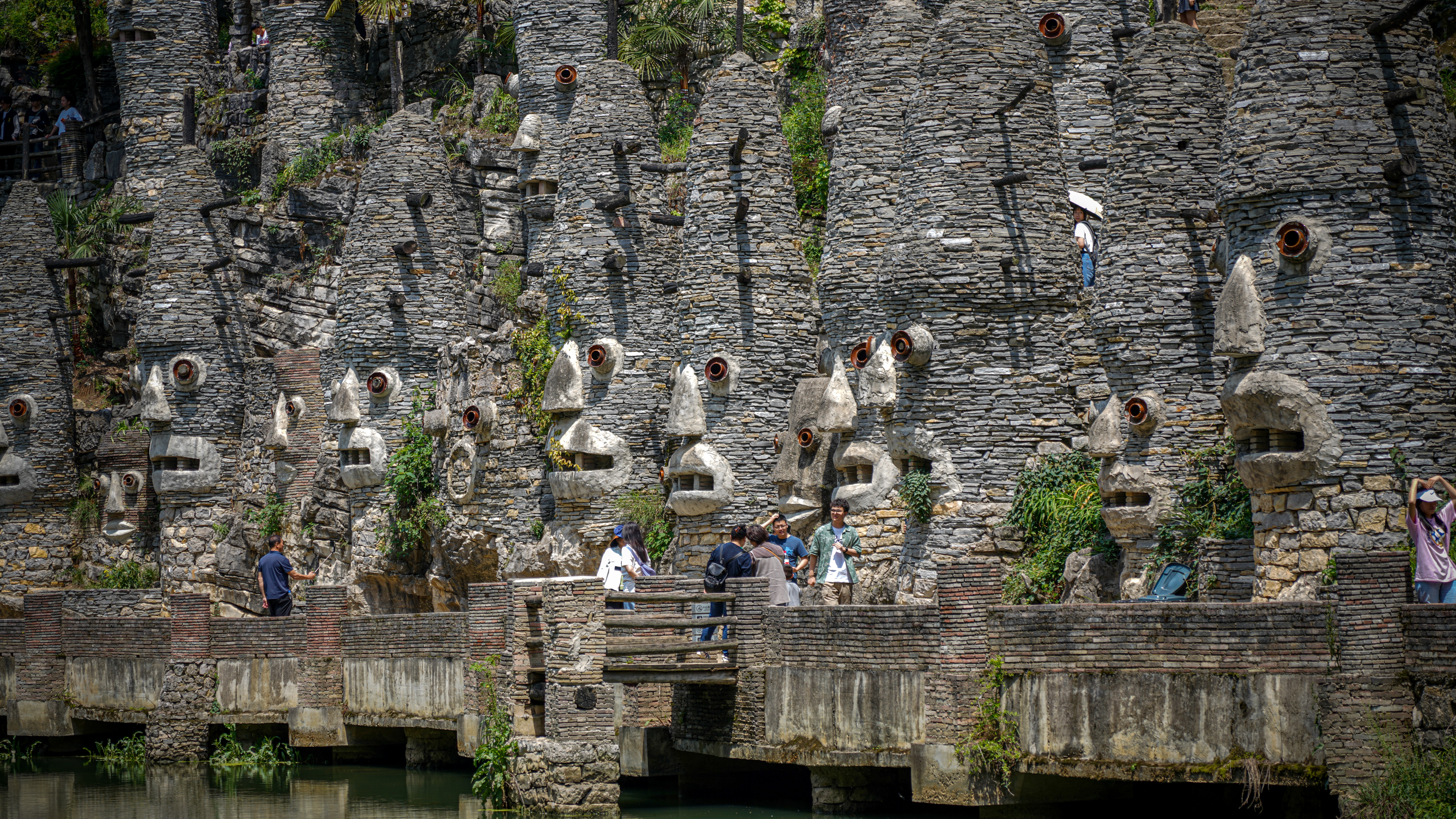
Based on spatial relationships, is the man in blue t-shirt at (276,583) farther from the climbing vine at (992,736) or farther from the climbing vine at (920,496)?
the climbing vine at (992,736)

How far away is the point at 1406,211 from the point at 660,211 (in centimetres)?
1348

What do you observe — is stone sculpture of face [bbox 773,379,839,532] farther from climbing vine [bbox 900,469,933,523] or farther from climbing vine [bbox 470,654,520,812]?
climbing vine [bbox 470,654,520,812]

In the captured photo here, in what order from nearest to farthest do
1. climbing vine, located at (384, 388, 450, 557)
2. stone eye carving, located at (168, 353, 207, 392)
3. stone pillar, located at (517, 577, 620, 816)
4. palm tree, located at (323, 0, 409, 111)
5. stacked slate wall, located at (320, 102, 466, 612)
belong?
stone pillar, located at (517, 577, 620, 816) < climbing vine, located at (384, 388, 450, 557) < stacked slate wall, located at (320, 102, 466, 612) < stone eye carving, located at (168, 353, 207, 392) < palm tree, located at (323, 0, 409, 111)

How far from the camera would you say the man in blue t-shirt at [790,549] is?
20703mm

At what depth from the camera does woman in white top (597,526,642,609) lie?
20562mm

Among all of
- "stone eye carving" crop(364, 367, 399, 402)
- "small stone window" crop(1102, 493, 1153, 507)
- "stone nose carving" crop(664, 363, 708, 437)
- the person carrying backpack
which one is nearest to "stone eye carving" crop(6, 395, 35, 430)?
"stone eye carving" crop(364, 367, 399, 402)

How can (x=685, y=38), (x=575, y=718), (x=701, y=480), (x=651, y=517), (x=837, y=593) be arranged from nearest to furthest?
(x=575, y=718) → (x=837, y=593) → (x=701, y=480) → (x=651, y=517) → (x=685, y=38)

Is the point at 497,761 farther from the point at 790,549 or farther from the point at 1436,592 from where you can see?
the point at 1436,592

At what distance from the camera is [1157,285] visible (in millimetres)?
19969

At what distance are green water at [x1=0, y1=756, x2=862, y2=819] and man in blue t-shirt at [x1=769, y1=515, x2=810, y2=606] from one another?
2.73 m

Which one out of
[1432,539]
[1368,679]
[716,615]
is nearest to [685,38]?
[716,615]

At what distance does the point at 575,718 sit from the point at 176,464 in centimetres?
1797

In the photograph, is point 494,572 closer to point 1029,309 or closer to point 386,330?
point 386,330

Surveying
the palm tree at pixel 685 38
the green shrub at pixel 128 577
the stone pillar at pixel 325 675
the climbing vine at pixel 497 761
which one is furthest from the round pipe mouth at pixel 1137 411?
the green shrub at pixel 128 577
